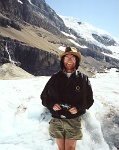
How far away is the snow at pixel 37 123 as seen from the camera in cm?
741

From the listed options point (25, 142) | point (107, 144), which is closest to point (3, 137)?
point (25, 142)

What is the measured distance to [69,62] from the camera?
4469 mm

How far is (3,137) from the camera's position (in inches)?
297

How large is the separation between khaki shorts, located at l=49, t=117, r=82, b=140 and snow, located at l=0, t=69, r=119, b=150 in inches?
106

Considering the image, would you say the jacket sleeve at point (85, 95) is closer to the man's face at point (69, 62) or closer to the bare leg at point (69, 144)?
the man's face at point (69, 62)

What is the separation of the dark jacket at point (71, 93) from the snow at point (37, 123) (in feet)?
9.63

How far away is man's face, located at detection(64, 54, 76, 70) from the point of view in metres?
4.46

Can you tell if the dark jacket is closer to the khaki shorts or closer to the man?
the man

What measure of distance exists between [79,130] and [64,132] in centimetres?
25

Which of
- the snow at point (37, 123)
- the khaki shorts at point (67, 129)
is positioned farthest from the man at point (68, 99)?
the snow at point (37, 123)

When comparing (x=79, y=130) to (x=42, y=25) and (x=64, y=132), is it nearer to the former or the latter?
(x=64, y=132)

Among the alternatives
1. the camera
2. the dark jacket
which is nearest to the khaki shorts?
the dark jacket

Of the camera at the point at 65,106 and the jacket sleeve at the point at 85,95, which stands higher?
the jacket sleeve at the point at 85,95

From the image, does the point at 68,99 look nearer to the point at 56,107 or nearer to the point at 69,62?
the point at 56,107
